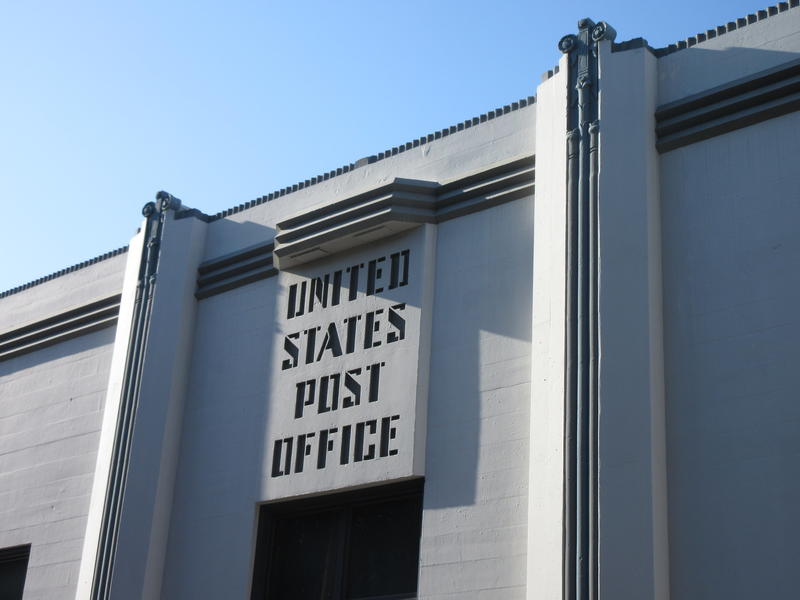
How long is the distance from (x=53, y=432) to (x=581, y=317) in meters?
8.39

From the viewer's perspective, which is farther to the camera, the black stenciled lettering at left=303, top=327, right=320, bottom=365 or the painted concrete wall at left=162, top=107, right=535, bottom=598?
the black stenciled lettering at left=303, top=327, right=320, bottom=365

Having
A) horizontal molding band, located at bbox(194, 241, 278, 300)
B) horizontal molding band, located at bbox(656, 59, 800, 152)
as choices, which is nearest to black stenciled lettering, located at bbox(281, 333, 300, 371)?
horizontal molding band, located at bbox(194, 241, 278, 300)

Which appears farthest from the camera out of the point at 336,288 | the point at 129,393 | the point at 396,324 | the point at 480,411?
the point at 129,393

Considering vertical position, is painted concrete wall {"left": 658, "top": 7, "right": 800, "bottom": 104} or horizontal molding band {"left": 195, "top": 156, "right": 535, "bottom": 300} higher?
painted concrete wall {"left": 658, "top": 7, "right": 800, "bottom": 104}

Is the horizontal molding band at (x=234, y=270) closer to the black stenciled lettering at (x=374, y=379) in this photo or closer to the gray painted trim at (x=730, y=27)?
the black stenciled lettering at (x=374, y=379)

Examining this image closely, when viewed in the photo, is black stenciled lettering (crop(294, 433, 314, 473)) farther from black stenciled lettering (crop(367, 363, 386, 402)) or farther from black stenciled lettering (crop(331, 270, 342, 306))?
black stenciled lettering (crop(331, 270, 342, 306))

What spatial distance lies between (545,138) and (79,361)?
7.67m

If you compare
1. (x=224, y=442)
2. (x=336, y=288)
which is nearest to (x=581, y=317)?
(x=336, y=288)

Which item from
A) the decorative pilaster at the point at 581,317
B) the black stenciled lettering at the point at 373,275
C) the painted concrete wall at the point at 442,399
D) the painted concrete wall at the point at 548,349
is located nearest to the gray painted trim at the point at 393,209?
the painted concrete wall at the point at 442,399

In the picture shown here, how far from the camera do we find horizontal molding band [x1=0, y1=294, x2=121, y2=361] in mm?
17609

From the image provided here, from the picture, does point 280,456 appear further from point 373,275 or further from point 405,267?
point 405,267

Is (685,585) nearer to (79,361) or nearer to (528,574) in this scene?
(528,574)

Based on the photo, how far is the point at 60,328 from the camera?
18094 mm

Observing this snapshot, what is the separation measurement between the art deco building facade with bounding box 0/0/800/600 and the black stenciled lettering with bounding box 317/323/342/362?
50 millimetres
